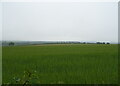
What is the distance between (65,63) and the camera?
264cm

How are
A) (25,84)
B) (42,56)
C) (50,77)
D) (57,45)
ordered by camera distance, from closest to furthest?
(25,84) → (50,77) → (57,45) → (42,56)

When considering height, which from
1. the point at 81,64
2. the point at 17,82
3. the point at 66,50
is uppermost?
the point at 66,50

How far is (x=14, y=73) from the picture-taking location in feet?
8.36

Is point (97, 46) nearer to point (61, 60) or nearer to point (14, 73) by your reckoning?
point (61, 60)

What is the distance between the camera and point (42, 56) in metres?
2.79

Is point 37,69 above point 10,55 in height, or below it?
below

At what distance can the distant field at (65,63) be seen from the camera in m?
2.44

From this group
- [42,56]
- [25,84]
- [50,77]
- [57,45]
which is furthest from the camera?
[42,56]

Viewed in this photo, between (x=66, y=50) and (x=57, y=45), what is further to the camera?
(x=66, y=50)

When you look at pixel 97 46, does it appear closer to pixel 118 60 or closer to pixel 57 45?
pixel 118 60

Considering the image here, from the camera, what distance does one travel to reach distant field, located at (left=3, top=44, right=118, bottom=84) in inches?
96.0

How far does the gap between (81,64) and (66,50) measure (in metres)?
0.32

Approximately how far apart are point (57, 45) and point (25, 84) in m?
0.73

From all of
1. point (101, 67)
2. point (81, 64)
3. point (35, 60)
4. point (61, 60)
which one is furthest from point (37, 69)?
point (101, 67)
